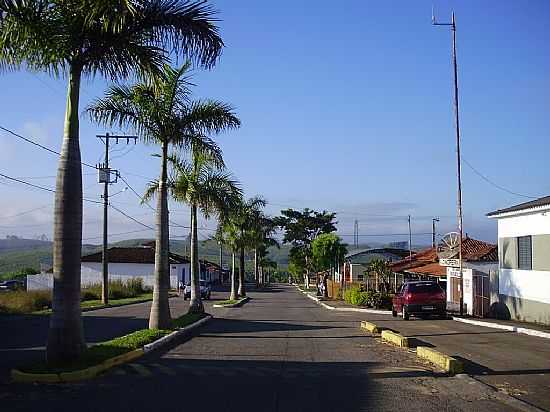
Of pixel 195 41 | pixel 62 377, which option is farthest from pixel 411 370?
pixel 195 41

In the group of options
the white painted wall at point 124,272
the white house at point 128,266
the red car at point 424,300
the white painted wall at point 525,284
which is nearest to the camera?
the white painted wall at point 525,284

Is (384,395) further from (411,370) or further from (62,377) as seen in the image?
(62,377)

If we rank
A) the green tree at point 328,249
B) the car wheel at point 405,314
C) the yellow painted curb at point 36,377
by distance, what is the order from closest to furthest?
1. the yellow painted curb at point 36,377
2. the car wheel at point 405,314
3. the green tree at point 328,249

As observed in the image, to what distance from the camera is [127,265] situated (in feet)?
266

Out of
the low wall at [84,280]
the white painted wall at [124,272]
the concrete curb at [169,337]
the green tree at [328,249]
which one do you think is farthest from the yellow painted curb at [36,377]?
the white painted wall at [124,272]

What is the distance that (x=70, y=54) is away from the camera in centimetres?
1302

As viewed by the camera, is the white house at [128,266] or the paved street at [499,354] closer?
the paved street at [499,354]

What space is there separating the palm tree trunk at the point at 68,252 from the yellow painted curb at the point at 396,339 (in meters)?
8.48

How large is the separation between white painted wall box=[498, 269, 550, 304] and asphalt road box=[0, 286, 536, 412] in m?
10.2

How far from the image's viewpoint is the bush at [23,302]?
3453 cm

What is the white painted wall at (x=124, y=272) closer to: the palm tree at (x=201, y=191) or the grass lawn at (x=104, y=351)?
the palm tree at (x=201, y=191)

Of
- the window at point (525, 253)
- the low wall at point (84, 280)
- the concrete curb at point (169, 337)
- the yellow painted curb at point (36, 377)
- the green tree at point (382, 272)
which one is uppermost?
the window at point (525, 253)

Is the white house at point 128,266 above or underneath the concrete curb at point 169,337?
above

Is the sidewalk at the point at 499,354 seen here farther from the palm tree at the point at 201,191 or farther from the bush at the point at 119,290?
the bush at the point at 119,290
